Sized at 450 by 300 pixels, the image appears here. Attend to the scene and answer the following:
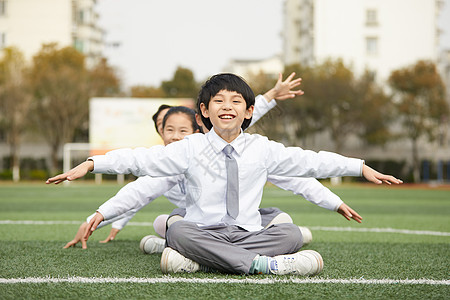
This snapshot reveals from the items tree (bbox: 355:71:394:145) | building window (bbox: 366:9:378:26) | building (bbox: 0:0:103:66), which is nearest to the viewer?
tree (bbox: 355:71:394:145)

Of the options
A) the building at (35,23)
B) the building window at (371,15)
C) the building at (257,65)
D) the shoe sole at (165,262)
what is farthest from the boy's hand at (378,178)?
the building at (257,65)

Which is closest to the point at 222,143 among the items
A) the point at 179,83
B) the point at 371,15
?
the point at 371,15

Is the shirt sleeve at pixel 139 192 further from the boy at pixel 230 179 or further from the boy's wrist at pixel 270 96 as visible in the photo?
the boy's wrist at pixel 270 96

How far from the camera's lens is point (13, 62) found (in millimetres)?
29703

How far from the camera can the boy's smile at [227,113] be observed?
10.7 ft

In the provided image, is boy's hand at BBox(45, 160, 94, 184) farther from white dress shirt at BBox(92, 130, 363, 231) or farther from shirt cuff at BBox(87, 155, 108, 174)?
white dress shirt at BBox(92, 130, 363, 231)

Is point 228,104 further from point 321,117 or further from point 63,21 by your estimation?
point 63,21

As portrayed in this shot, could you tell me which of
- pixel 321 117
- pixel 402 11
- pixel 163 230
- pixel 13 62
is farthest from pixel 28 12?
pixel 163 230

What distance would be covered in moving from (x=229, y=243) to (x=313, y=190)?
2.39 ft

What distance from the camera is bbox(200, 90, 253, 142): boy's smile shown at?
3266 millimetres

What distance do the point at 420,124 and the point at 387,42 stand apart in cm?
913

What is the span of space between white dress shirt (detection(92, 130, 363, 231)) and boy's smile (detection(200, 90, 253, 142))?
0.15 feet

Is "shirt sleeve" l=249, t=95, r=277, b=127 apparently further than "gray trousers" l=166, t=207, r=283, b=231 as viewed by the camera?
Yes

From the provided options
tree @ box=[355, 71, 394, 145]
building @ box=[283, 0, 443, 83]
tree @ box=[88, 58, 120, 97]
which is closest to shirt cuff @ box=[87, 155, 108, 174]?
tree @ box=[355, 71, 394, 145]
